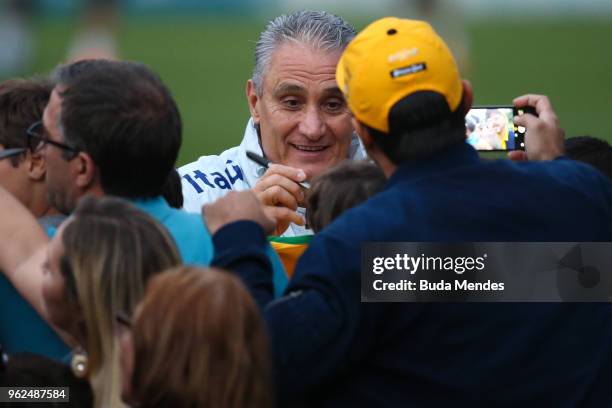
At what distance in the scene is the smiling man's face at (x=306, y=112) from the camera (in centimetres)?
510

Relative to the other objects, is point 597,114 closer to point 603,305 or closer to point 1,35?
point 1,35

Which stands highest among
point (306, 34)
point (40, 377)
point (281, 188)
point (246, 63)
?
point (246, 63)

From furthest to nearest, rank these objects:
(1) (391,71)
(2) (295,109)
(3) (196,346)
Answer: (2) (295,109) → (1) (391,71) → (3) (196,346)

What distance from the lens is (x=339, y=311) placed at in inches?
129

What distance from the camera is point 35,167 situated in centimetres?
408

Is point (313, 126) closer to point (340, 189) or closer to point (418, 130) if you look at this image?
point (340, 189)

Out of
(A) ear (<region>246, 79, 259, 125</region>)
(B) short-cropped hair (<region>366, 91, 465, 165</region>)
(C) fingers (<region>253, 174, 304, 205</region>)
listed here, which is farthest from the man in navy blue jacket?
(A) ear (<region>246, 79, 259, 125</region>)

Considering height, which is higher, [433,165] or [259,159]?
[259,159]

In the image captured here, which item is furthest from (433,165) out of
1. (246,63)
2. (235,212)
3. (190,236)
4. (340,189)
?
(246,63)

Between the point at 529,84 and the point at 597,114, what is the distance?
2.80m

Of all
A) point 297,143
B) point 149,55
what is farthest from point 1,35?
point 297,143

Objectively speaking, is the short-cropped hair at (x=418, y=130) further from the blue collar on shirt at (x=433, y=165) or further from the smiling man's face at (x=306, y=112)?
the smiling man's face at (x=306, y=112)

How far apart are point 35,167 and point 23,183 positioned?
0.07 m

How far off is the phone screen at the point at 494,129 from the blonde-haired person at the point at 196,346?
163cm
